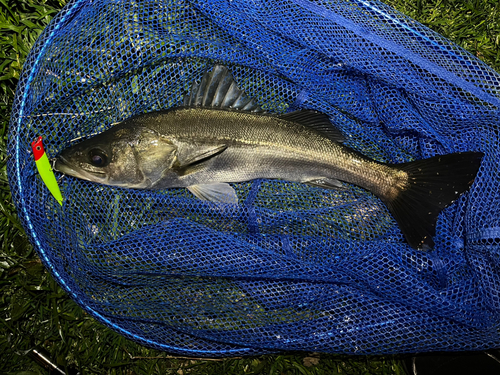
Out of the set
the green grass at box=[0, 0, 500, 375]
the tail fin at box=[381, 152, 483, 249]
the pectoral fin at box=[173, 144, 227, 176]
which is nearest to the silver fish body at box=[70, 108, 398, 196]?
the pectoral fin at box=[173, 144, 227, 176]

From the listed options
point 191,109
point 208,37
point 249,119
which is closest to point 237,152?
point 249,119

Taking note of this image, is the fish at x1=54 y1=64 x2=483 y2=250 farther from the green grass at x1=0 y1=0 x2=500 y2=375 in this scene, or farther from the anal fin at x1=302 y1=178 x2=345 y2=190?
the green grass at x1=0 y1=0 x2=500 y2=375

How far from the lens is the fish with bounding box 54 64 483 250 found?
9.20 feet

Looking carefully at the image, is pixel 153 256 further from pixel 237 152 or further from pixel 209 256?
pixel 237 152

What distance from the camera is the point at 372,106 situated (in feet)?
10.1

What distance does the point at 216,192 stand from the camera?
3055mm

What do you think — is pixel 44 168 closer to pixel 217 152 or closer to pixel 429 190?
pixel 217 152

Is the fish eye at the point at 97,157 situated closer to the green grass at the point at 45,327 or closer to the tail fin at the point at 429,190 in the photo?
the green grass at the point at 45,327

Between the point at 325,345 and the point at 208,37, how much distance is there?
8.85 ft

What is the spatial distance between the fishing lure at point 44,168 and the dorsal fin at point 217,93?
1.19 meters

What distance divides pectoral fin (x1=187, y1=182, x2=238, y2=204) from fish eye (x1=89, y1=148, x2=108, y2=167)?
2.29 ft

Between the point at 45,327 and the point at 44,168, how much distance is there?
1.53m

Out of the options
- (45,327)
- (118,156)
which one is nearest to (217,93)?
(118,156)

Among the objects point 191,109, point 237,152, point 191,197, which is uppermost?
point 191,109
